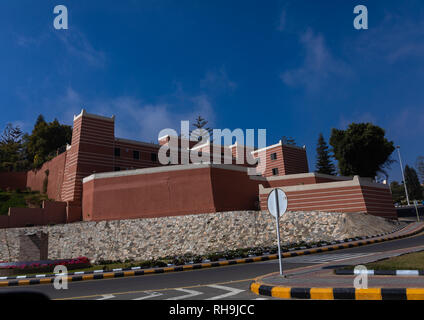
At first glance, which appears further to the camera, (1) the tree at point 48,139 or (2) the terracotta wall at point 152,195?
(1) the tree at point 48,139

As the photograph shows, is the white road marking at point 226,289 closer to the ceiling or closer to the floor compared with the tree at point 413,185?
closer to the floor

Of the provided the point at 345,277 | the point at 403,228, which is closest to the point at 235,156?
the point at 403,228

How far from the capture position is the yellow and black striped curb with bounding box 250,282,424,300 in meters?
5.82

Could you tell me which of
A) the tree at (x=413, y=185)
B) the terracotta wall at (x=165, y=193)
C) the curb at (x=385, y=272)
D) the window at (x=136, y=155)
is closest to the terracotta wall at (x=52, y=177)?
the window at (x=136, y=155)

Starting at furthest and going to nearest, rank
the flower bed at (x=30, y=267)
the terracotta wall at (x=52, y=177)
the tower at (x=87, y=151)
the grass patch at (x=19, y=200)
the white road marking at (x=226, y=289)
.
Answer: the terracotta wall at (x=52, y=177) → the grass patch at (x=19, y=200) → the tower at (x=87, y=151) → the flower bed at (x=30, y=267) → the white road marking at (x=226, y=289)

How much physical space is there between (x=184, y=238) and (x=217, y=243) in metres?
2.97

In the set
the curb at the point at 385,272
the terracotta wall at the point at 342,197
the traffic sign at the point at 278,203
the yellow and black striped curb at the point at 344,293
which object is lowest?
the yellow and black striped curb at the point at 344,293

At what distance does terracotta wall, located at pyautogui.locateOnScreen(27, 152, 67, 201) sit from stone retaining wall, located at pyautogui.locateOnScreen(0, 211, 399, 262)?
8686 mm

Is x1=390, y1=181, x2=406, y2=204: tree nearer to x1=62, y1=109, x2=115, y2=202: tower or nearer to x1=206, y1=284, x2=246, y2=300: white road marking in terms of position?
x1=62, y1=109, x2=115, y2=202: tower

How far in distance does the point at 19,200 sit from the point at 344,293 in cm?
3976

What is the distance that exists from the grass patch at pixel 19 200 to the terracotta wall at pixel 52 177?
4.96ft

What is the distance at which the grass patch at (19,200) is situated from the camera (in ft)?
118

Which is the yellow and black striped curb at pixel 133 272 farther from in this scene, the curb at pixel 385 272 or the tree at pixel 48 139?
the tree at pixel 48 139

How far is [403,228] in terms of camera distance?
25156mm
